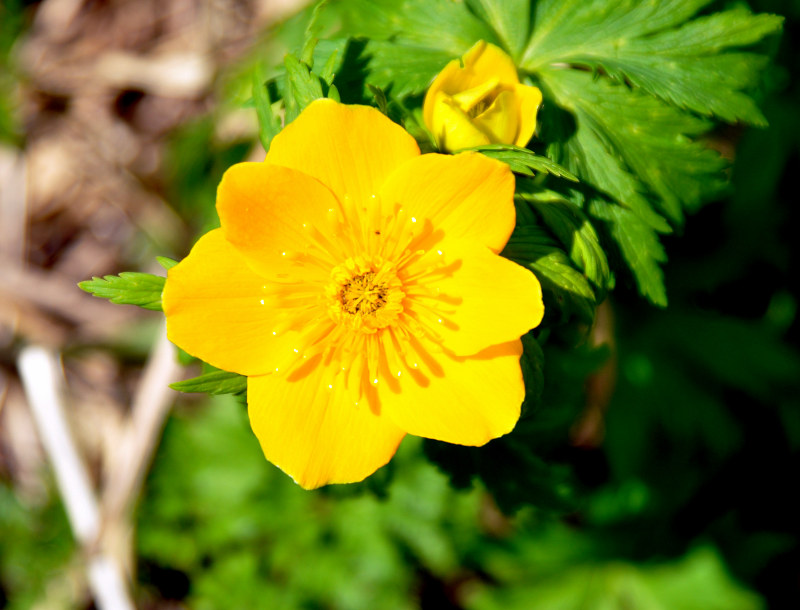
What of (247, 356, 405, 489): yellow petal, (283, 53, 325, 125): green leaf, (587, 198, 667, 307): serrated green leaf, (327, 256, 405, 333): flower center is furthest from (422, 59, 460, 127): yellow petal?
(247, 356, 405, 489): yellow petal

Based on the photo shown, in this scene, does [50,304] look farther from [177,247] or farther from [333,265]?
[333,265]

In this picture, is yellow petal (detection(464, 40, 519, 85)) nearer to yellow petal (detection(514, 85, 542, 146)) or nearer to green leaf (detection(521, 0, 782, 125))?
yellow petal (detection(514, 85, 542, 146))

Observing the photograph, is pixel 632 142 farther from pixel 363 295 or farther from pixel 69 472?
pixel 69 472

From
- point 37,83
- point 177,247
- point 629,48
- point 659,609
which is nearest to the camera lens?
point 629,48

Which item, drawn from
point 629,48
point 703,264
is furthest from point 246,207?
point 703,264

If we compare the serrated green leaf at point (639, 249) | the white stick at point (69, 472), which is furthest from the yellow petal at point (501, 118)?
the white stick at point (69, 472)

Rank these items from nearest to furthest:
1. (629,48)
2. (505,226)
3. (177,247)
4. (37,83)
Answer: (505,226) < (629,48) < (177,247) < (37,83)

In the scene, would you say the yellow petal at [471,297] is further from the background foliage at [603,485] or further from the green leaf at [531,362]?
the background foliage at [603,485]
